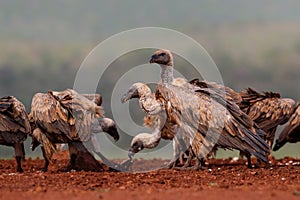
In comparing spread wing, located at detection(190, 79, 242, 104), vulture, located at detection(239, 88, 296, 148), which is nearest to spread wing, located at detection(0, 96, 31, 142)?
spread wing, located at detection(190, 79, 242, 104)

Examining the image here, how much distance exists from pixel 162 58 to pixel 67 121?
2473mm

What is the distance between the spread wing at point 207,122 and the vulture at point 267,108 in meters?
1.76

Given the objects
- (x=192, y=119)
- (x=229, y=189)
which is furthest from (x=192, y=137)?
(x=229, y=189)

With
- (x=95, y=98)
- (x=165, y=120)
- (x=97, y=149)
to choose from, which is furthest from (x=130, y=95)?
(x=97, y=149)

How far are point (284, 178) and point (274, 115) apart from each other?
13.1ft

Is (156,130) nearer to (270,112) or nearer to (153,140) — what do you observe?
(153,140)

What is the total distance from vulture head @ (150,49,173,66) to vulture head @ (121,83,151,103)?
2.83ft

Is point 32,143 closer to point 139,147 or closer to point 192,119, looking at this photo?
A: point 139,147

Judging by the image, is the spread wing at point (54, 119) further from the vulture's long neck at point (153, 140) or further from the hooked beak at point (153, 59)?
the vulture's long neck at point (153, 140)

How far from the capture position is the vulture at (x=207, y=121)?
1322 cm

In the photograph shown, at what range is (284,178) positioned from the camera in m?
11.6

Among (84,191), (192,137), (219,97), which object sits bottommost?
(84,191)

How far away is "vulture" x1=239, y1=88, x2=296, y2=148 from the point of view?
15219 mm

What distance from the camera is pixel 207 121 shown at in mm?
13234
